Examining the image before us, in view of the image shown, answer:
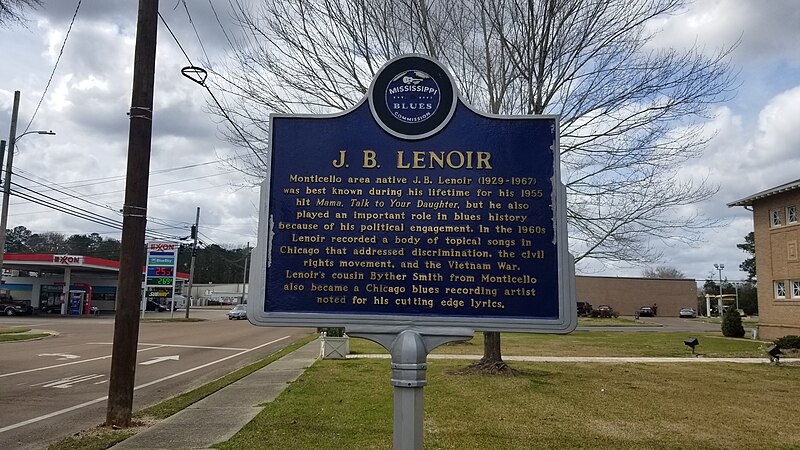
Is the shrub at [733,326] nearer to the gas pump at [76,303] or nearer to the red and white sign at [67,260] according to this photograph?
the red and white sign at [67,260]

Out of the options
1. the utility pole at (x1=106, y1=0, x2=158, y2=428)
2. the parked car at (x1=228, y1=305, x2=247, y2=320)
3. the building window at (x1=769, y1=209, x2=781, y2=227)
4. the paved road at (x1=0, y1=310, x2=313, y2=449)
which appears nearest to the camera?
the utility pole at (x1=106, y1=0, x2=158, y2=428)

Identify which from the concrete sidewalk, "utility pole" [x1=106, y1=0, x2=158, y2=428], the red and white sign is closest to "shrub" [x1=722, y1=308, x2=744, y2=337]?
the concrete sidewalk

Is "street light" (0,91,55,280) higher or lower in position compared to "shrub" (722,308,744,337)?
higher

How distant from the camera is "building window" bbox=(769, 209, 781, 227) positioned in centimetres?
2852

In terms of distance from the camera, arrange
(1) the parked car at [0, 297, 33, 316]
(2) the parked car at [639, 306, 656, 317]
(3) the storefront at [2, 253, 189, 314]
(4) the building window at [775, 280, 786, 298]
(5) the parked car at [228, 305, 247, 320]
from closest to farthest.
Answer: (4) the building window at [775, 280, 786, 298] < (1) the parked car at [0, 297, 33, 316] < (3) the storefront at [2, 253, 189, 314] < (5) the parked car at [228, 305, 247, 320] < (2) the parked car at [639, 306, 656, 317]

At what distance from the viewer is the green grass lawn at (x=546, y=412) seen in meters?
6.75

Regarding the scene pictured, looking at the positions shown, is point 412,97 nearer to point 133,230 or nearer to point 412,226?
point 412,226

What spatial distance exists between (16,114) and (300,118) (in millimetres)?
22974

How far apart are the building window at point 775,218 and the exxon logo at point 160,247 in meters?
36.9

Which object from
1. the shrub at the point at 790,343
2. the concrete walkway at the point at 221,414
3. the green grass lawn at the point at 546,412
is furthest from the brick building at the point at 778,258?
the concrete walkway at the point at 221,414

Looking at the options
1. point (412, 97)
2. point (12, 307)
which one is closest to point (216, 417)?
point (412, 97)

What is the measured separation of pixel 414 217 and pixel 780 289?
1198 inches

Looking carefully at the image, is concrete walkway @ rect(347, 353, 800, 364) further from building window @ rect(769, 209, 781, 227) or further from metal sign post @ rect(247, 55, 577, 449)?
building window @ rect(769, 209, 781, 227)

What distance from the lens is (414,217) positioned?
4.16 m
